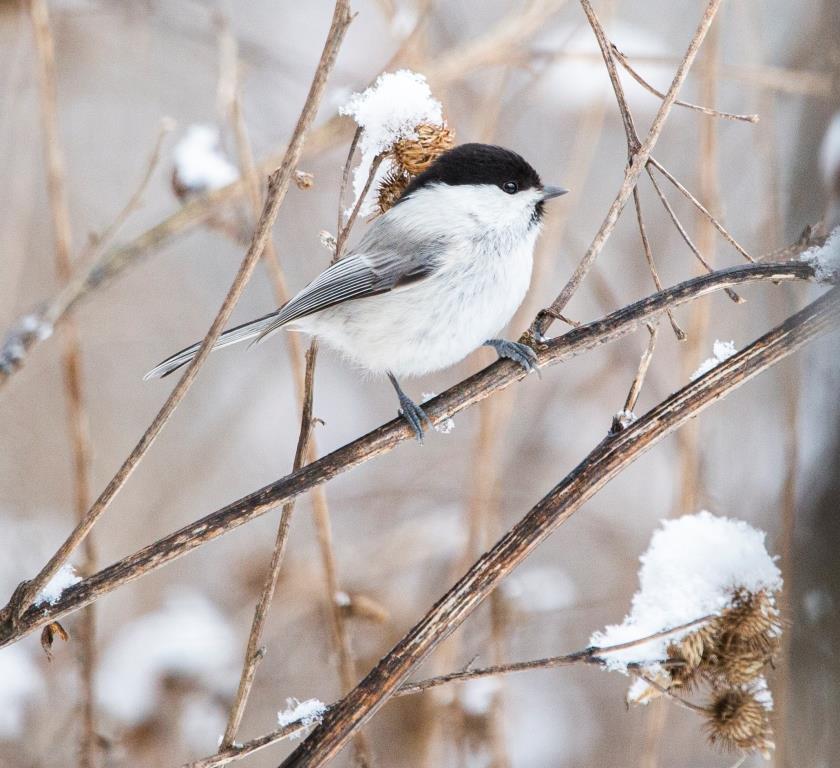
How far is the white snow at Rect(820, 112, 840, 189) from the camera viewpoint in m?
1.27

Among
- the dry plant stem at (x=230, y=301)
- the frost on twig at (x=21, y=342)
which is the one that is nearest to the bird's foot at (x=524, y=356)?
the dry plant stem at (x=230, y=301)

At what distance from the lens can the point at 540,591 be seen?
249cm

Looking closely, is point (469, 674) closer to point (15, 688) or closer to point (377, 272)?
point (377, 272)

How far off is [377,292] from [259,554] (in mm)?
1156

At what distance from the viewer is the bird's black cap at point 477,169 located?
5.65ft

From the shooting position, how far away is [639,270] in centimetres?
279

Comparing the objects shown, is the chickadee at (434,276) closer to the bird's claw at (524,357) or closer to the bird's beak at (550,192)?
the bird's beak at (550,192)

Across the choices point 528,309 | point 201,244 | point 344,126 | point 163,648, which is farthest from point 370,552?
point 201,244

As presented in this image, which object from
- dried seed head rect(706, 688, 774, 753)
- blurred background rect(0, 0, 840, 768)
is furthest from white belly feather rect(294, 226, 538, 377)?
dried seed head rect(706, 688, 774, 753)

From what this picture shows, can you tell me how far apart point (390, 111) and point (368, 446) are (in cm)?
66

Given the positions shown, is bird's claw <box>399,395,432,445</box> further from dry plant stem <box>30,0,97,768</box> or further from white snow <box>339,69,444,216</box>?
dry plant stem <box>30,0,97,768</box>

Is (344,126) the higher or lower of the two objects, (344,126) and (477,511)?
the higher

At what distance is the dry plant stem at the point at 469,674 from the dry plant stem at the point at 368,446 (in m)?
0.26

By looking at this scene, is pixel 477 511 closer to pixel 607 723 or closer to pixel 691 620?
pixel 691 620
